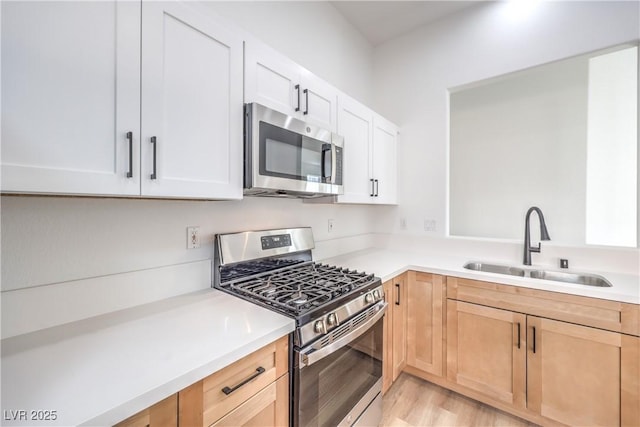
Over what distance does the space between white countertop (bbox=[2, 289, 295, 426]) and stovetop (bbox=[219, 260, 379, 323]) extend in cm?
8

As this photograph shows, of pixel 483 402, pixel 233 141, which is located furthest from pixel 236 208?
pixel 483 402

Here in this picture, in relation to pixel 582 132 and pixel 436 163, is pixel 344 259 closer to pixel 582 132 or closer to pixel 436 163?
pixel 436 163

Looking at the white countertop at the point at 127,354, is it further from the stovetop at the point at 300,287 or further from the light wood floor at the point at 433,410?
the light wood floor at the point at 433,410

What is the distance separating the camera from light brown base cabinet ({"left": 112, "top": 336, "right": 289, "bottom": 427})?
2.43 feet

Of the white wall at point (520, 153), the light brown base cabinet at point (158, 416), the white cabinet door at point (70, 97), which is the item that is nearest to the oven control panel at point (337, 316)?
the light brown base cabinet at point (158, 416)

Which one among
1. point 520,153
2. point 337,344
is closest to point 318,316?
point 337,344

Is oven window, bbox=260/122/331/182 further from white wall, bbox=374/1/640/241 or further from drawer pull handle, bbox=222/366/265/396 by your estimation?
white wall, bbox=374/1/640/241

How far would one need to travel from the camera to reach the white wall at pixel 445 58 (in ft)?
6.29

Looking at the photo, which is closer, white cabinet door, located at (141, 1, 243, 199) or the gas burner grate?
white cabinet door, located at (141, 1, 243, 199)

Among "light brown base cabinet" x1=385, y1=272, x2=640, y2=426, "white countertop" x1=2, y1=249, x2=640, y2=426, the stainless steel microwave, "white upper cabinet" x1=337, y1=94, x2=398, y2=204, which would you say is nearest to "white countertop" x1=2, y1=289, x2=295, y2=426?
"white countertop" x1=2, y1=249, x2=640, y2=426

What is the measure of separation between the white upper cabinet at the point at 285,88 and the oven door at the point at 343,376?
116cm

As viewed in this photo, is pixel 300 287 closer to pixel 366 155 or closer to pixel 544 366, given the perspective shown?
pixel 366 155

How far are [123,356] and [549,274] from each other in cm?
257

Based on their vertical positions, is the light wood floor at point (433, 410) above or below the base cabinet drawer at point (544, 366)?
below
